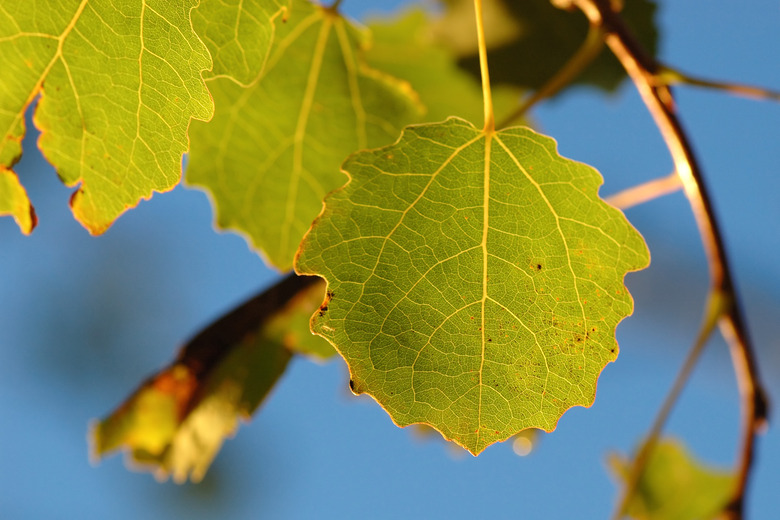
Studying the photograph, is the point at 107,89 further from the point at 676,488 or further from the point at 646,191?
the point at 676,488

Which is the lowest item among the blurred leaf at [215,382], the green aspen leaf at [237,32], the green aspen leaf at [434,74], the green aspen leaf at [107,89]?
the blurred leaf at [215,382]

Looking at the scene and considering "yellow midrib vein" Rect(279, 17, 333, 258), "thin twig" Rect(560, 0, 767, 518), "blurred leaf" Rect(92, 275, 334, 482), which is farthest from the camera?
"blurred leaf" Rect(92, 275, 334, 482)

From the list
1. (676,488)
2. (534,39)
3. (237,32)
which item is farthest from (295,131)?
(676,488)

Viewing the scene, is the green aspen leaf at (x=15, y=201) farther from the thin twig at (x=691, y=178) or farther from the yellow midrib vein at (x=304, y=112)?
the thin twig at (x=691, y=178)

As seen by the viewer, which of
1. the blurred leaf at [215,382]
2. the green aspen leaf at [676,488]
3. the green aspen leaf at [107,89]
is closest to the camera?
the green aspen leaf at [107,89]

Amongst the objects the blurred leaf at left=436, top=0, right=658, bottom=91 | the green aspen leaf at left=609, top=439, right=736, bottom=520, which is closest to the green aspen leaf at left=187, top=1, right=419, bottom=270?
the blurred leaf at left=436, top=0, right=658, bottom=91

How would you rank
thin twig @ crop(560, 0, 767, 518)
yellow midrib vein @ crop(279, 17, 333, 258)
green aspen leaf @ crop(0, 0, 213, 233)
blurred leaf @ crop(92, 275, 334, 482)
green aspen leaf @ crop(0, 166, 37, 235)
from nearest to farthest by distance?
green aspen leaf @ crop(0, 0, 213, 233) → green aspen leaf @ crop(0, 166, 37, 235) → thin twig @ crop(560, 0, 767, 518) → yellow midrib vein @ crop(279, 17, 333, 258) → blurred leaf @ crop(92, 275, 334, 482)

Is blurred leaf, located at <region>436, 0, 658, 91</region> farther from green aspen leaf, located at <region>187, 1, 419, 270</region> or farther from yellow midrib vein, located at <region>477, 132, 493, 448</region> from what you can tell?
yellow midrib vein, located at <region>477, 132, 493, 448</region>

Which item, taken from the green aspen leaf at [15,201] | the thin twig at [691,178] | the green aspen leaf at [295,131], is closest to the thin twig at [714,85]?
the thin twig at [691,178]

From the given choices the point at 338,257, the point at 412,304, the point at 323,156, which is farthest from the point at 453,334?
the point at 323,156
